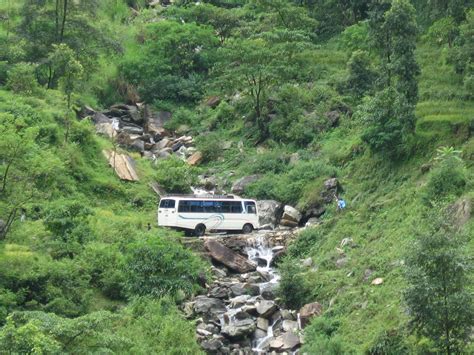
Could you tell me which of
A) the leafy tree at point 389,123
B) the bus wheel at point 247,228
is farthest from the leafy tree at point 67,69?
the leafy tree at point 389,123

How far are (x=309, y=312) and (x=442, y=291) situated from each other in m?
9.94

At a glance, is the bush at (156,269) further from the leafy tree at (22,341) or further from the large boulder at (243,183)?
the large boulder at (243,183)

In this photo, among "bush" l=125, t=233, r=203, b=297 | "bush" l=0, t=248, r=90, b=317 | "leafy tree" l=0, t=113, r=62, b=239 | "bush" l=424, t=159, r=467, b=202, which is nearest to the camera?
"bush" l=0, t=248, r=90, b=317

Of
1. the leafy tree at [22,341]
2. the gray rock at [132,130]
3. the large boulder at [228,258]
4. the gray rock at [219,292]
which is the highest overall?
the leafy tree at [22,341]

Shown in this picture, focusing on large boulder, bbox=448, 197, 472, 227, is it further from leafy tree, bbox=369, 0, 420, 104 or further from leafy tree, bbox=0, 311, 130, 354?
leafy tree, bbox=0, 311, 130, 354

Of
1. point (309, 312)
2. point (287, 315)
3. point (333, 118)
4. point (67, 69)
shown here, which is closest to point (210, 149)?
point (333, 118)

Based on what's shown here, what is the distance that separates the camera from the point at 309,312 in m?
29.2

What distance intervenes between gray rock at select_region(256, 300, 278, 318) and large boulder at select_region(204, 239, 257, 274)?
463 cm

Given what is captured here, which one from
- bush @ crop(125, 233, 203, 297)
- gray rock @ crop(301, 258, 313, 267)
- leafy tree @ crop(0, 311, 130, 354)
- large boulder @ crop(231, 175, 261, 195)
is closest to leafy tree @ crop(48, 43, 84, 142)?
large boulder @ crop(231, 175, 261, 195)

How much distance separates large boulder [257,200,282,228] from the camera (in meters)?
41.3

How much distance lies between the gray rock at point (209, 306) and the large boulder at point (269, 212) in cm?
1021

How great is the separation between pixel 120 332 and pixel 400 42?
21029 millimetres

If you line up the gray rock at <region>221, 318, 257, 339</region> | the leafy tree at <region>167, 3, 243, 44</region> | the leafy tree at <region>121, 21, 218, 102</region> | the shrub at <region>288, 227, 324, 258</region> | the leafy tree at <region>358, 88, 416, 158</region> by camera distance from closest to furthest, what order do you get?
the gray rock at <region>221, 318, 257, 339</region>, the shrub at <region>288, 227, 324, 258</region>, the leafy tree at <region>358, 88, 416, 158</region>, the leafy tree at <region>121, 21, 218, 102</region>, the leafy tree at <region>167, 3, 243, 44</region>

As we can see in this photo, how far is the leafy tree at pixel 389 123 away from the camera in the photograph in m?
36.5
